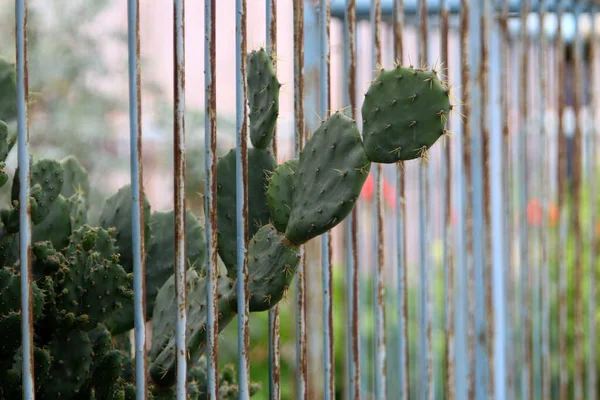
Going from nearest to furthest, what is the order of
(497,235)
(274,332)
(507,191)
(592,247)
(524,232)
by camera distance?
(274,332), (507,191), (524,232), (497,235), (592,247)

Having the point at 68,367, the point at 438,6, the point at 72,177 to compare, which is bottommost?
the point at 68,367

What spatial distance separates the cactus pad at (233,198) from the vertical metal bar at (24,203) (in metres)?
0.55

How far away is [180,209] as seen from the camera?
165 centimetres

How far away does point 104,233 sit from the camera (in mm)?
1977

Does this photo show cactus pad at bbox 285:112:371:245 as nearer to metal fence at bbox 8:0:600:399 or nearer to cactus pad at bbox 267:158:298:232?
cactus pad at bbox 267:158:298:232

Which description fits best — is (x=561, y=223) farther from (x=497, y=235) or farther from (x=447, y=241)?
(x=447, y=241)

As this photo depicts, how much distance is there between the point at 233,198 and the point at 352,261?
37 cm

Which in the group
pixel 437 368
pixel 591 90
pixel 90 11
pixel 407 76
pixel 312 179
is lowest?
pixel 437 368

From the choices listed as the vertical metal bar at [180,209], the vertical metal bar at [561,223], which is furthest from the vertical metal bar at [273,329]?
the vertical metal bar at [561,223]

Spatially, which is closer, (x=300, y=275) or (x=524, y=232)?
(x=300, y=275)

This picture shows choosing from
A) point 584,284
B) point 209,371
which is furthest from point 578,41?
point 209,371

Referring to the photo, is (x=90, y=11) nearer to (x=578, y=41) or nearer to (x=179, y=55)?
(x=578, y=41)

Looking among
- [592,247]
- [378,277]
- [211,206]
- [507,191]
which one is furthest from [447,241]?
[592,247]

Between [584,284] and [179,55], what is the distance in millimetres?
4753
